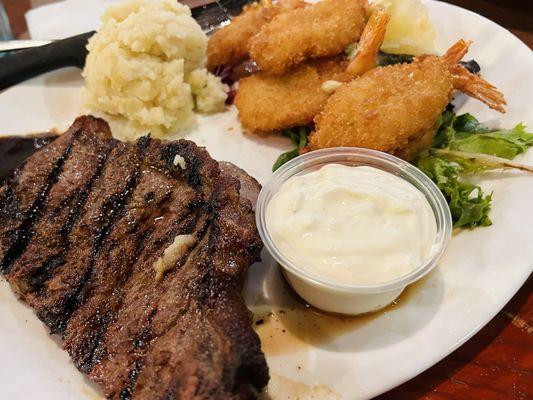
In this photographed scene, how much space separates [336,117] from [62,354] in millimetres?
2037

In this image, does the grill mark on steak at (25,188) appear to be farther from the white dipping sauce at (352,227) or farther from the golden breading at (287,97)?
the white dipping sauce at (352,227)

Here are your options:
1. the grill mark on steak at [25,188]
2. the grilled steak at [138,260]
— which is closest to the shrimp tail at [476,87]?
the grilled steak at [138,260]

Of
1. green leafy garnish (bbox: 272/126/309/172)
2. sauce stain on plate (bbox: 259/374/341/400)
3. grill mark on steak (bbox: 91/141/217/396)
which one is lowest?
sauce stain on plate (bbox: 259/374/341/400)

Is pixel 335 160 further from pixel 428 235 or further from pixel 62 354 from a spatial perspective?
pixel 62 354

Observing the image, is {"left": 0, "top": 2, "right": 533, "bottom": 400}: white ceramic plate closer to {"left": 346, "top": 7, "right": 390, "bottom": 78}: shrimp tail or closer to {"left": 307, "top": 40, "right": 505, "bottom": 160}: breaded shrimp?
{"left": 307, "top": 40, "right": 505, "bottom": 160}: breaded shrimp

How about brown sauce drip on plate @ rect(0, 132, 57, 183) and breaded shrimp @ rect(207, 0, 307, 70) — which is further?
breaded shrimp @ rect(207, 0, 307, 70)

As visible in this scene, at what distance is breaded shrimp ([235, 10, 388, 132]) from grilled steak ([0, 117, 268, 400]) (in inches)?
30.7

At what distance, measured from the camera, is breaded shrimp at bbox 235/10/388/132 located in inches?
133

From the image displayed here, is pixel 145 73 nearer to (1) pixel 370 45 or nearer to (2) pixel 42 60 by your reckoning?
(2) pixel 42 60

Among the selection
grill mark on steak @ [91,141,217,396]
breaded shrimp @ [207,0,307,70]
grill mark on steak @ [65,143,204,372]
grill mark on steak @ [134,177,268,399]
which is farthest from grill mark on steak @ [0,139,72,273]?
breaded shrimp @ [207,0,307,70]

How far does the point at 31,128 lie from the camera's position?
3.66m

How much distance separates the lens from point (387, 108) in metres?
2.99

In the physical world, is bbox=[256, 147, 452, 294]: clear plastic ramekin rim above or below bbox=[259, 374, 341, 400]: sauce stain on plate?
above

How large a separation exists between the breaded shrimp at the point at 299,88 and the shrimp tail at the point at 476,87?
559 mm
